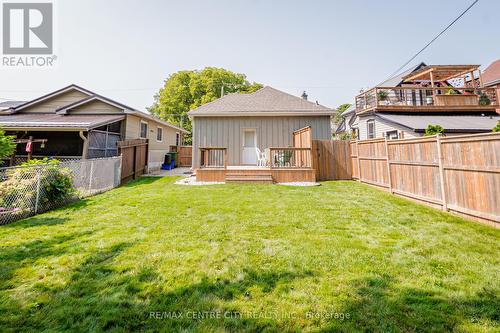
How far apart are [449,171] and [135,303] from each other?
20.0ft

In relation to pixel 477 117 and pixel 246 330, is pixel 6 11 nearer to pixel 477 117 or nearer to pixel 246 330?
pixel 246 330

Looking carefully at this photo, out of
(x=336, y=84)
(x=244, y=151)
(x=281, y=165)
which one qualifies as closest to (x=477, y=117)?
(x=281, y=165)

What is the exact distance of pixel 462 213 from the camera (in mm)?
4270

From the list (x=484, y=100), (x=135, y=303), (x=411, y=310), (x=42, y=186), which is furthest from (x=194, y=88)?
(x=411, y=310)

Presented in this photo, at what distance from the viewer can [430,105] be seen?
12984mm

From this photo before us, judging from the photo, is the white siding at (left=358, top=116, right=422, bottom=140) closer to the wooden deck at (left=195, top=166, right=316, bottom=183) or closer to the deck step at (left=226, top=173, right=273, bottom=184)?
the wooden deck at (left=195, top=166, right=316, bottom=183)

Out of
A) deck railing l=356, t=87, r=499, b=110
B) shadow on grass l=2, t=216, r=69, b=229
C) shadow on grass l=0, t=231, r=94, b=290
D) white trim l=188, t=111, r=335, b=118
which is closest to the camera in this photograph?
shadow on grass l=0, t=231, r=94, b=290

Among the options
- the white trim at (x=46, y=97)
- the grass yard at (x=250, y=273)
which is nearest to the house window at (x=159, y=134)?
the white trim at (x=46, y=97)

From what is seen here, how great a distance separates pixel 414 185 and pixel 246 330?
6.06 metres

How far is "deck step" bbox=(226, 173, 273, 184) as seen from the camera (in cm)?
865

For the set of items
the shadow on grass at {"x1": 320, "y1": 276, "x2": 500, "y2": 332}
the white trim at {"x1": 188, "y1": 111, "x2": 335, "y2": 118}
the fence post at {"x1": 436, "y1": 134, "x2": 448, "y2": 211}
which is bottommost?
the shadow on grass at {"x1": 320, "y1": 276, "x2": 500, "y2": 332}
